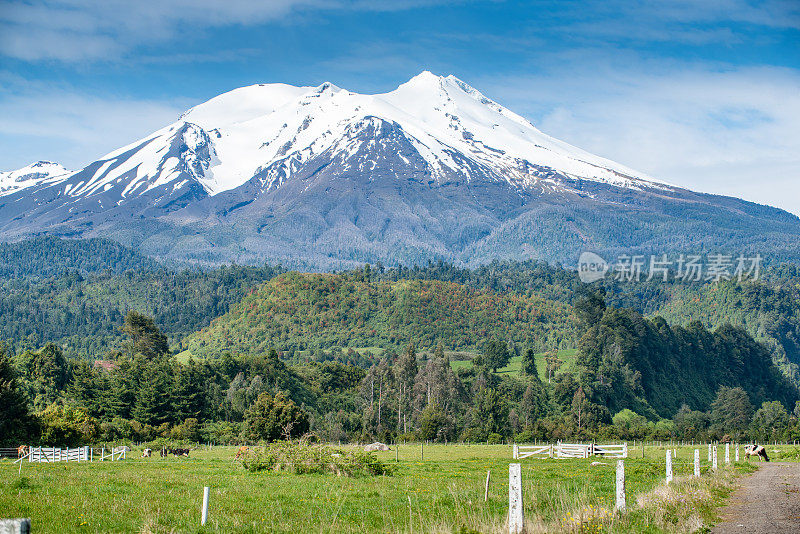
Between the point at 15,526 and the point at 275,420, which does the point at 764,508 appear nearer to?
the point at 15,526

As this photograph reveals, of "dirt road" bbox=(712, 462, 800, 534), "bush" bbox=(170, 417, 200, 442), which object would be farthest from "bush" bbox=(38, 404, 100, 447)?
"dirt road" bbox=(712, 462, 800, 534)

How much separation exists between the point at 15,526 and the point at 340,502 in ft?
49.0

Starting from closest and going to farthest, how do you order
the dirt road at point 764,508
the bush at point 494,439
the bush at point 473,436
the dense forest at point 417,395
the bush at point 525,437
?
the dirt road at point 764,508
the dense forest at point 417,395
the bush at point 494,439
the bush at point 525,437
the bush at point 473,436

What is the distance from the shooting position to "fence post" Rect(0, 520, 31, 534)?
8.81 m

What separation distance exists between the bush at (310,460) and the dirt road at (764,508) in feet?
44.0

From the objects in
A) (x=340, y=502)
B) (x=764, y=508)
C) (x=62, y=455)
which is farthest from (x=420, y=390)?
(x=764, y=508)

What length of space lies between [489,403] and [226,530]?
9254 centimetres

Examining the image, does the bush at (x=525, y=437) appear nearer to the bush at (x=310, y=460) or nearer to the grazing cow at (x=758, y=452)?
the grazing cow at (x=758, y=452)

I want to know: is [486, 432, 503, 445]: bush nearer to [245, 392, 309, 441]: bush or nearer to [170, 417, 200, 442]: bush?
[245, 392, 309, 441]: bush

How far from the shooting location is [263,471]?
117 ft

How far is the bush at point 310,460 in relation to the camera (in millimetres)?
34000

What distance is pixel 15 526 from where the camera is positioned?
8.84 m

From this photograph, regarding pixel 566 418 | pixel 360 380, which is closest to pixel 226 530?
pixel 566 418

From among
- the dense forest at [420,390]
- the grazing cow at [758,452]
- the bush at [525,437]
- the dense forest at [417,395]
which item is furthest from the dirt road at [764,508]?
the bush at [525,437]
